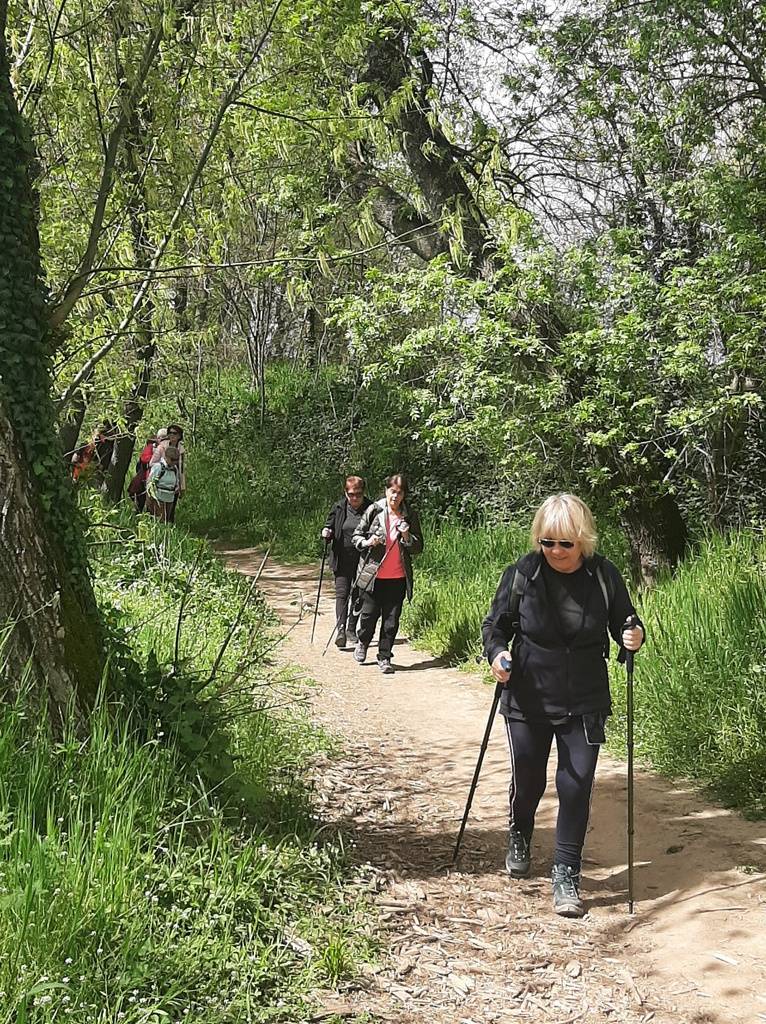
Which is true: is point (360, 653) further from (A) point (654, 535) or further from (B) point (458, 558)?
(A) point (654, 535)

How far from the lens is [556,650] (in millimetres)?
4496

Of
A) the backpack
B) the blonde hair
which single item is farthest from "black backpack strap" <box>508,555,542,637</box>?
the blonde hair

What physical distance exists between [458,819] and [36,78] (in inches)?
181

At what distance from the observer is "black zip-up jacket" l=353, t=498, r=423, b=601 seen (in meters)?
9.57

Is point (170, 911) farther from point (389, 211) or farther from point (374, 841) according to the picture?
point (389, 211)

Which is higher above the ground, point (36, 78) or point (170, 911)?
point (36, 78)

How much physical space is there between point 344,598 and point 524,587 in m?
5.99

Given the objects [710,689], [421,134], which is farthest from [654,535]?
[421,134]

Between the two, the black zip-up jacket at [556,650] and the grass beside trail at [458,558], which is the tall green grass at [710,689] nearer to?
the grass beside trail at [458,558]

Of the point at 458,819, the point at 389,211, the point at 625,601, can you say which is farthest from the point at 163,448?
the point at 625,601

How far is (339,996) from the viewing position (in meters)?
3.50

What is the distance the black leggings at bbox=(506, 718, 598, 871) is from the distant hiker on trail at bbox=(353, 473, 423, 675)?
4.85 m

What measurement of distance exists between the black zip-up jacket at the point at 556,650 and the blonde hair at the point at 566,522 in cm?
16

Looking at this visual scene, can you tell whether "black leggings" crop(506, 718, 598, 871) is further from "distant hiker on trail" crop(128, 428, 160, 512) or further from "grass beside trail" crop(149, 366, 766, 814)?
"distant hiker on trail" crop(128, 428, 160, 512)
